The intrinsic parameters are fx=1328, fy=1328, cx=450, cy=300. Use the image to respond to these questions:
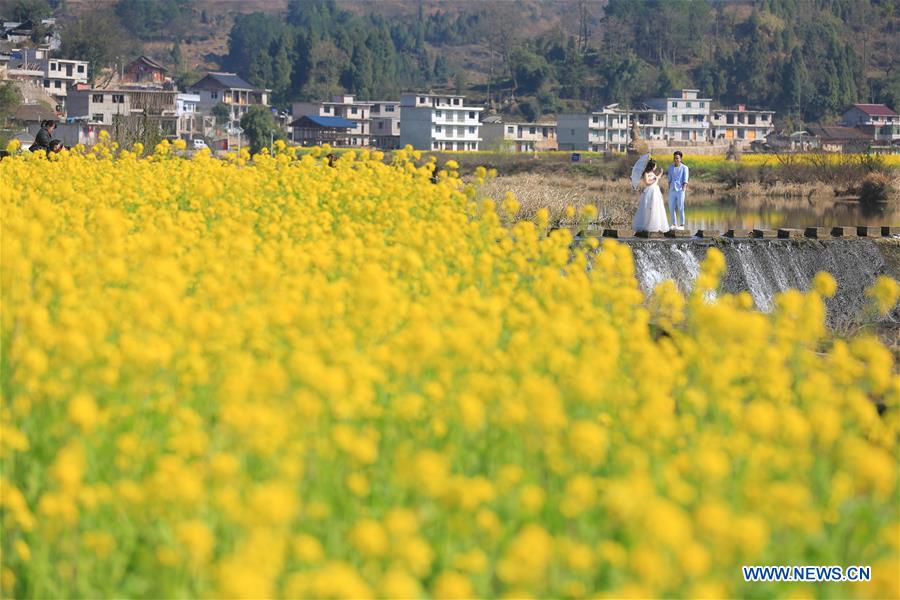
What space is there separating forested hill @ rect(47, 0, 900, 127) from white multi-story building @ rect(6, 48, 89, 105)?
24.8 meters

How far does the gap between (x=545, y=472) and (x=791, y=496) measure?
1003 mm

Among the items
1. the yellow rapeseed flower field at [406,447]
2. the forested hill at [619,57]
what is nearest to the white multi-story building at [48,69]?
the forested hill at [619,57]

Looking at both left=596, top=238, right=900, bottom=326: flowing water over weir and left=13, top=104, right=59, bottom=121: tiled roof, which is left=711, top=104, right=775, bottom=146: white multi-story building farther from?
left=596, top=238, right=900, bottom=326: flowing water over weir

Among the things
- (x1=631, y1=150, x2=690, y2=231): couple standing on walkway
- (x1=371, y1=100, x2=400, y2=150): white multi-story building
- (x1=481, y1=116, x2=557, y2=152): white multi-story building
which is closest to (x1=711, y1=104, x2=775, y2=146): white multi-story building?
(x1=481, y1=116, x2=557, y2=152): white multi-story building

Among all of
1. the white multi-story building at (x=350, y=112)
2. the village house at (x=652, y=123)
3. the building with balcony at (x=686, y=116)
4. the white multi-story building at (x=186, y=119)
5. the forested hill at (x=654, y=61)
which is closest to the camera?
the white multi-story building at (x=186, y=119)

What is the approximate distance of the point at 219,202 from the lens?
1067 centimetres

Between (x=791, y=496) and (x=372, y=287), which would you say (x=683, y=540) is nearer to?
(x=791, y=496)

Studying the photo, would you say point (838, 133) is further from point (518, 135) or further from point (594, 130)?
point (518, 135)

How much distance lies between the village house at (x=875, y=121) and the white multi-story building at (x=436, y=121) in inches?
1271

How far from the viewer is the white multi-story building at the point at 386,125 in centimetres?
9256

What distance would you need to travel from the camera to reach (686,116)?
326ft

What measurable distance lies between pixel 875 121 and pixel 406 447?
102045 millimetres

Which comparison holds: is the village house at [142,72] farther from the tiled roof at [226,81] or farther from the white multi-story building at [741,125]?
the white multi-story building at [741,125]

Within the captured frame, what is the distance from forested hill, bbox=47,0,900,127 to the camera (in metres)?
115
